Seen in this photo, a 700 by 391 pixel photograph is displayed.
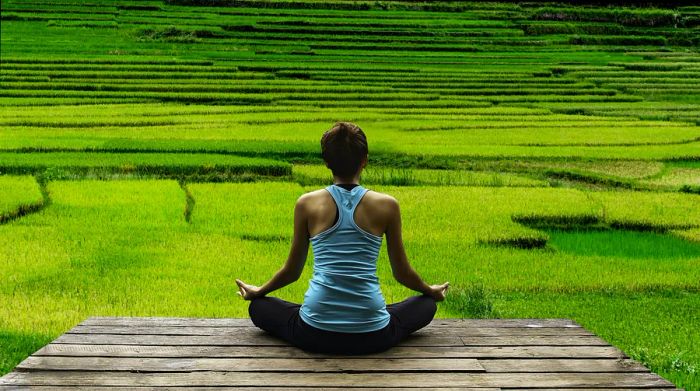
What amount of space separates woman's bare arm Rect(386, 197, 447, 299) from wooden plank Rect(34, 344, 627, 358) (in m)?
0.35

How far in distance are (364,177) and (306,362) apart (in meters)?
11.0

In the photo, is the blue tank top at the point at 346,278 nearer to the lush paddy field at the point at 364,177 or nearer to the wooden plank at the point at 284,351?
the wooden plank at the point at 284,351

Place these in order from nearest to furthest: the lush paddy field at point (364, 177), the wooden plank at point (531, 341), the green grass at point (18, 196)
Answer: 1. the wooden plank at point (531, 341)
2. the lush paddy field at point (364, 177)
3. the green grass at point (18, 196)

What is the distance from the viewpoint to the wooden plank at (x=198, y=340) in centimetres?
416

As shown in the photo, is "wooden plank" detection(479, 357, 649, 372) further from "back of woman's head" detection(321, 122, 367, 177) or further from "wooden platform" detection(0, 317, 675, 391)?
"back of woman's head" detection(321, 122, 367, 177)

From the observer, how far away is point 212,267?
862 centimetres

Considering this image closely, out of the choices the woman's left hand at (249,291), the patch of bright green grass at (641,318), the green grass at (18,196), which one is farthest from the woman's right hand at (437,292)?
the green grass at (18,196)

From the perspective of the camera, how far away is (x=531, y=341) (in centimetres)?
432

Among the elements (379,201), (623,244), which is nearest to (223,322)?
(379,201)

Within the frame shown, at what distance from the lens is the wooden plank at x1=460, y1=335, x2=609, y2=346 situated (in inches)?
168

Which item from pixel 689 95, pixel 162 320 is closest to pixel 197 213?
pixel 162 320

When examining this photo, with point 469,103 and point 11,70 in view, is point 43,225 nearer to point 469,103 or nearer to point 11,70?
point 469,103

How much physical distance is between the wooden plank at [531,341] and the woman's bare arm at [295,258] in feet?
2.84

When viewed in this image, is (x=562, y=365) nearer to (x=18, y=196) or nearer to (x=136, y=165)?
(x=18, y=196)
